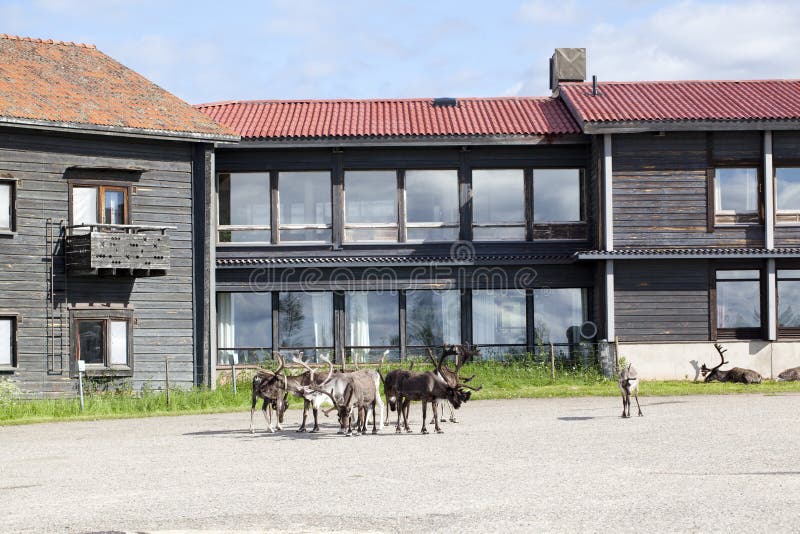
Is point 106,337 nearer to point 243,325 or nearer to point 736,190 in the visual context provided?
Answer: point 243,325

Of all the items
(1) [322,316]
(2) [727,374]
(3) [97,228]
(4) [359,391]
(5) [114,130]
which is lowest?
(2) [727,374]

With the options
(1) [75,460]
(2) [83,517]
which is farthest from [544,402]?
(2) [83,517]

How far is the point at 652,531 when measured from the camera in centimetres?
1022

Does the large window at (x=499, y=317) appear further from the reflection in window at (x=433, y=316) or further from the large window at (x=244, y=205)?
the large window at (x=244, y=205)

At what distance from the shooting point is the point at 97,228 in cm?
2808

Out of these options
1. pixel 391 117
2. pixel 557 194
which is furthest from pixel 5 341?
pixel 557 194

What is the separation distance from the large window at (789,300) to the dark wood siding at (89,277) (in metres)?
15.6

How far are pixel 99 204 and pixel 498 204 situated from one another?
11.1 meters

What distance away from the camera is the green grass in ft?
81.8

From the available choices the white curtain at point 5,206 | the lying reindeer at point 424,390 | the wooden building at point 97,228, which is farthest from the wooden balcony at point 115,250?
the lying reindeer at point 424,390

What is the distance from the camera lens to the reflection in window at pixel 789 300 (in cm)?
3259

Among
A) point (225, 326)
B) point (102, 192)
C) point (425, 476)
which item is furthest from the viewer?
point (225, 326)

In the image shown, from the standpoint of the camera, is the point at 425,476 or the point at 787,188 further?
the point at 787,188

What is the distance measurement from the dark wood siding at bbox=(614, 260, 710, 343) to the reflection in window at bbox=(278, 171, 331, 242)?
8.08 metres
